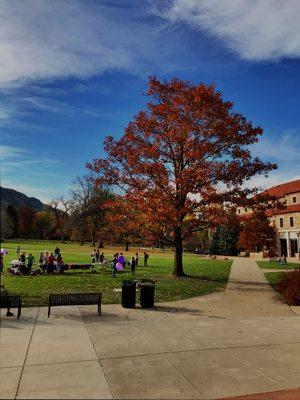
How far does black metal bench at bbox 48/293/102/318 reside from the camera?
1238 cm

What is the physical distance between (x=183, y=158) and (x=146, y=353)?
56.0 feet

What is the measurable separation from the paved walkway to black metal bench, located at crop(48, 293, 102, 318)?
41 centimetres

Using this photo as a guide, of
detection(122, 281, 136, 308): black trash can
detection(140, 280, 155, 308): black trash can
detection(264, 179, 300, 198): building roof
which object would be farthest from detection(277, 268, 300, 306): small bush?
detection(264, 179, 300, 198): building roof

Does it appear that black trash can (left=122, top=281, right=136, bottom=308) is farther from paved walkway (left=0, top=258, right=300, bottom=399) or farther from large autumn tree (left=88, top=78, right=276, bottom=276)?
large autumn tree (left=88, top=78, right=276, bottom=276)

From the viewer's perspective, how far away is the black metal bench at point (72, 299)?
1238cm

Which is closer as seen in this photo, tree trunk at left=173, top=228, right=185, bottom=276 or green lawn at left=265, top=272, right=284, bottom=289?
green lawn at left=265, top=272, right=284, bottom=289

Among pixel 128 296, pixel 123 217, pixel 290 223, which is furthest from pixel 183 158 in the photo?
pixel 290 223

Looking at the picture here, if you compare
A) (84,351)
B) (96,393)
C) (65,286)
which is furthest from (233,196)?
(96,393)

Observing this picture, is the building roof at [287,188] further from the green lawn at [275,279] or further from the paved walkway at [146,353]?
the paved walkway at [146,353]

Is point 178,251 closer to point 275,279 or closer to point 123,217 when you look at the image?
point 123,217

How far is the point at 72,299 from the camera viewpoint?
12.7 metres

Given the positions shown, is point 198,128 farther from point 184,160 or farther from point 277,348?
point 277,348

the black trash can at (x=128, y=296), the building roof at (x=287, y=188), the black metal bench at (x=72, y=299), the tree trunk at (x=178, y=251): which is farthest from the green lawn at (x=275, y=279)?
the building roof at (x=287, y=188)

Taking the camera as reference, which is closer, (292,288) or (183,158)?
(292,288)
